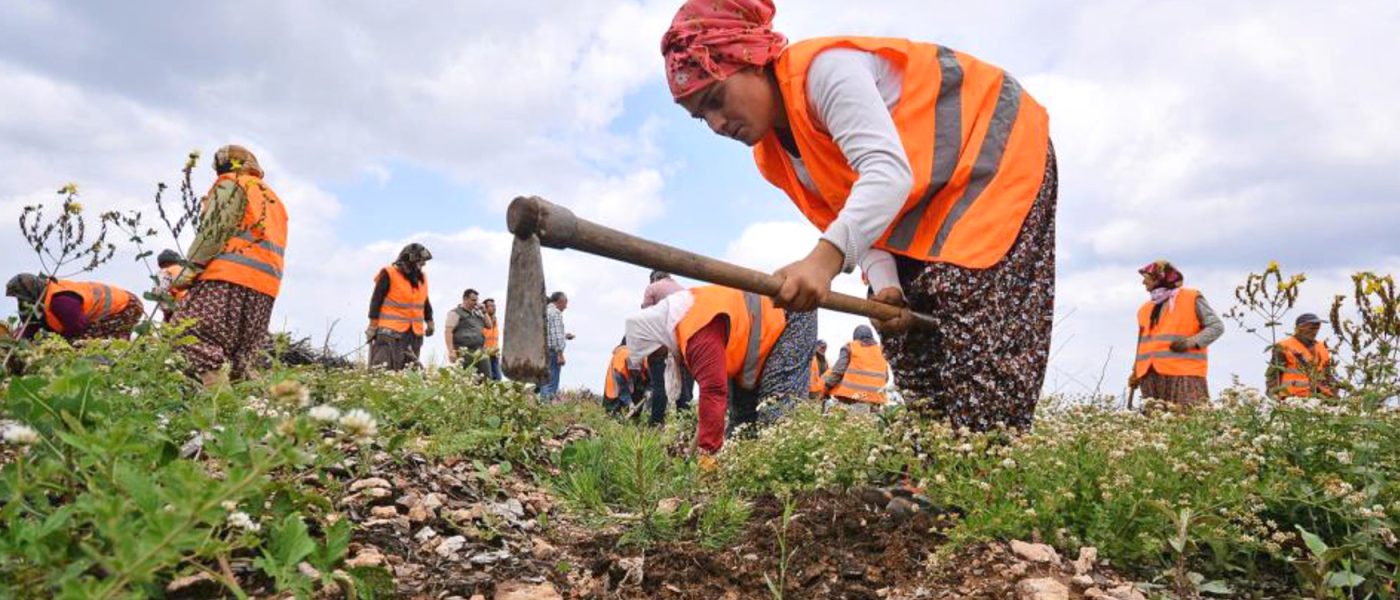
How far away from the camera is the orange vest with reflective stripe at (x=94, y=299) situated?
276 inches

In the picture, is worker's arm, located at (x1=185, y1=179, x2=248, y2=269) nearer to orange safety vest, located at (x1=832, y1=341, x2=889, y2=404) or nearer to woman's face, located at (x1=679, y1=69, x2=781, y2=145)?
woman's face, located at (x1=679, y1=69, x2=781, y2=145)

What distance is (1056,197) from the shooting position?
9.67ft

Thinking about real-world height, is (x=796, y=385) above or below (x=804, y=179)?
below

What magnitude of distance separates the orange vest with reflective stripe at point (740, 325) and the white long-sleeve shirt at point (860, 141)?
3073 millimetres

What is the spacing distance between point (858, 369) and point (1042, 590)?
9.15 meters

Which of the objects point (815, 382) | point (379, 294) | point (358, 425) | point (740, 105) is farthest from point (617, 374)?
point (358, 425)

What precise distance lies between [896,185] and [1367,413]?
65.3 inches

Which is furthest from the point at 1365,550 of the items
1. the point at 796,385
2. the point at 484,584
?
the point at 796,385

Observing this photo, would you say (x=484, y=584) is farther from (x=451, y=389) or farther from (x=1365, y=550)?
(x=1365, y=550)

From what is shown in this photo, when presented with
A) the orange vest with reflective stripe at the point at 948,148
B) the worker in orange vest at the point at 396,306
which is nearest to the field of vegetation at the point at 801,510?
the orange vest with reflective stripe at the point at 948,148

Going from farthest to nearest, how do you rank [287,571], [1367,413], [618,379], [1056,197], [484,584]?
[618,379] < [1056,197] < [1367,413] < [484,584] < [287,571]

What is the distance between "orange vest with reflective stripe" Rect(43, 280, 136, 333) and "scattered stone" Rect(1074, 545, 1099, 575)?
24.6 ft

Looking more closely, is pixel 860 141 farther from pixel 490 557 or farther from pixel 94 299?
pixel 94 299

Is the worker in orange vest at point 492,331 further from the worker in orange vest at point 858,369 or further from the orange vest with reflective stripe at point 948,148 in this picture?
the orange vest with reflective stripe at point 948,148
